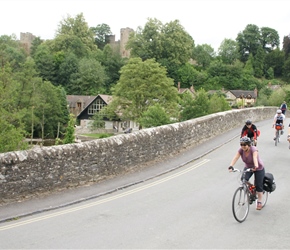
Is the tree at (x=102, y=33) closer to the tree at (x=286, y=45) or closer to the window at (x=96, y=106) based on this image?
the tree at (x=286, y=45)

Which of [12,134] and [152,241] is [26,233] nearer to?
[152,241]

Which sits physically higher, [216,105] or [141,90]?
[141,90]

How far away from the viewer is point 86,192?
10.1 metres

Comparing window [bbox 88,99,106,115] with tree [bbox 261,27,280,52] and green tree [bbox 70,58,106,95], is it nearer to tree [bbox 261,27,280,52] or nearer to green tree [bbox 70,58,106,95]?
green tree [bbox 70,58,106,95]

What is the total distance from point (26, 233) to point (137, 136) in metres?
6.21

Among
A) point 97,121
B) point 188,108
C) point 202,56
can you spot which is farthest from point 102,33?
point 188,108

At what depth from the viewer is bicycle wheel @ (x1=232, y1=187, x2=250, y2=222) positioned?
7.89m

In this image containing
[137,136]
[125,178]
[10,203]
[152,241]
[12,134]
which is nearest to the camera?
[152,241]

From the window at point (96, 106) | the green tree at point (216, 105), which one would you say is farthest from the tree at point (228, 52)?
the green tree at point (216, 105)

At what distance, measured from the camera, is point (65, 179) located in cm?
1023

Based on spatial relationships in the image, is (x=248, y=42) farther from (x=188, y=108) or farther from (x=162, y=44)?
(x=188, y=108)

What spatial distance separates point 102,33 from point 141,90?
294 ft

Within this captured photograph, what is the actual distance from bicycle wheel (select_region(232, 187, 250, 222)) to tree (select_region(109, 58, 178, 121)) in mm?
47917

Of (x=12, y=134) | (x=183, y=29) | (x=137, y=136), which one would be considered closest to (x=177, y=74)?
(x=183, y=29)
